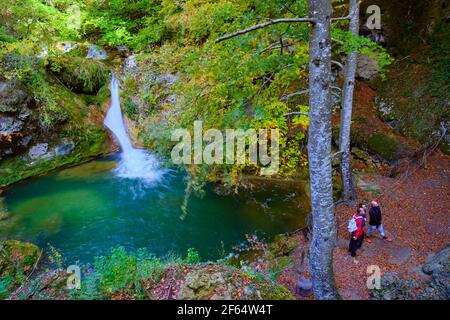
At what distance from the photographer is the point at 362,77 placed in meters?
14.6

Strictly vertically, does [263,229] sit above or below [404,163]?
below

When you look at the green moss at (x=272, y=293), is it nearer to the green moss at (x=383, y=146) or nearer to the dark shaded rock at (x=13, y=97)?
the green moss at (x=383, y=146)

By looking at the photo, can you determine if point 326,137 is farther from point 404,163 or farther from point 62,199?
point 62,199

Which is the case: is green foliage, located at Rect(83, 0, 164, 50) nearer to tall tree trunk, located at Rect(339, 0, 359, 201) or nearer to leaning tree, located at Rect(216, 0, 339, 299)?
tall tree trunk, located at Rect(339, 0, 359, 201)

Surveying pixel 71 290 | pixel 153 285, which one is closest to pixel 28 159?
pixel 71 290

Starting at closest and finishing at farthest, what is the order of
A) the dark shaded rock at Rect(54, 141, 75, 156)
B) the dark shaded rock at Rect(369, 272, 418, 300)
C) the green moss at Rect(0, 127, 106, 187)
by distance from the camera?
the dark shaded rock at Rect(369, 272, 418, 300), the green moss at Rect(0, 127, 106, 187), the dark shaded rock at Rect(54, 141, 75, 156)

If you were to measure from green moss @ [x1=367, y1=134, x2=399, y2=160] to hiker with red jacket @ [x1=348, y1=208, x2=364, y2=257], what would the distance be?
5227mm

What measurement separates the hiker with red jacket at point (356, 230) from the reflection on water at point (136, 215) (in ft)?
8.47

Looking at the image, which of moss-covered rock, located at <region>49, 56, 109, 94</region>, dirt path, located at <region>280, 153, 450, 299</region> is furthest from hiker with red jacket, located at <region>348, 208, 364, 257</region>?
moss-covered rock, located at <region>49, 56, 109, 94</region>

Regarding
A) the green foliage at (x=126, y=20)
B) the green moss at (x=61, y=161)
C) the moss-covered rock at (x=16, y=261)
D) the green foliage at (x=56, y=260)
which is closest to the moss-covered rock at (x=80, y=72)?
the green foliage at (x=126, y=20)

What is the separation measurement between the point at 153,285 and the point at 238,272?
1295 millimetres

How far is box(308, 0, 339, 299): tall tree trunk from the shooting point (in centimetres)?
471

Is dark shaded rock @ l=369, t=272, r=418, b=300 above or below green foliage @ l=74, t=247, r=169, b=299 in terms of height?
below

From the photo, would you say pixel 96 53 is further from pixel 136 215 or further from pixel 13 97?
pixel 136 215
